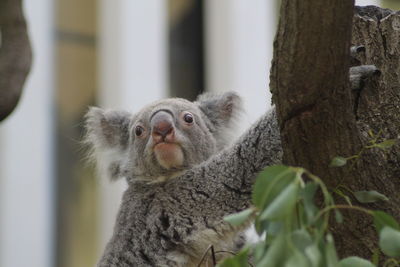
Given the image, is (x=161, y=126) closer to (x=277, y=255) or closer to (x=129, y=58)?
(x=277, y=255)

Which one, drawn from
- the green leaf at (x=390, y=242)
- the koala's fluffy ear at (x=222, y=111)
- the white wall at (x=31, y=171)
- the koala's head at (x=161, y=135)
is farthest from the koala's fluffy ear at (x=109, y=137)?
the white wall at (x=31, y=171)

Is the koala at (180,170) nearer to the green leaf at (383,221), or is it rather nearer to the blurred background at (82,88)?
the green leaf at (383,221)

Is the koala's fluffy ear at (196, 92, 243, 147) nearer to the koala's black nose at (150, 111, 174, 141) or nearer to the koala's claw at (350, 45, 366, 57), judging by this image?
the koala's black nose at (150, 111, 174, 141)

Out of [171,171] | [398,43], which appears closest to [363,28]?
[398,43]

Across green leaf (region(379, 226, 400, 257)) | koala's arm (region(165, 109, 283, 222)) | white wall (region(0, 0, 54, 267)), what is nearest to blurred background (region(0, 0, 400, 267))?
white wall (region(0, 0, 54, 267))

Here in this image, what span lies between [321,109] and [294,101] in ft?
0.30

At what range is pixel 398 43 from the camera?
11.9ft

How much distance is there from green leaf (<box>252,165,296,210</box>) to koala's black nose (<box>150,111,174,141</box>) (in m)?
2.00

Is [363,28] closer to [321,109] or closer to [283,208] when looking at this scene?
[321,109]

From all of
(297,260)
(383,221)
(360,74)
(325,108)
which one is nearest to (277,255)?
(297,260)

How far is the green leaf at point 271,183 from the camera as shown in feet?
7.07

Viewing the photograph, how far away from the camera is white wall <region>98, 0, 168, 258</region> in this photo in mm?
9414

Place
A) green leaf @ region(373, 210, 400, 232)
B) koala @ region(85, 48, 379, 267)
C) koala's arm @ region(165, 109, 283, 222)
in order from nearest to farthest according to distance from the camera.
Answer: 1. green leaf @ region(373, 210, 400, 232)
2. koala's arm @ region(165, 109, 283, 222)
3. koala @ region(85, 48, 379, 267)

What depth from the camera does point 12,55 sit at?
162 inches
